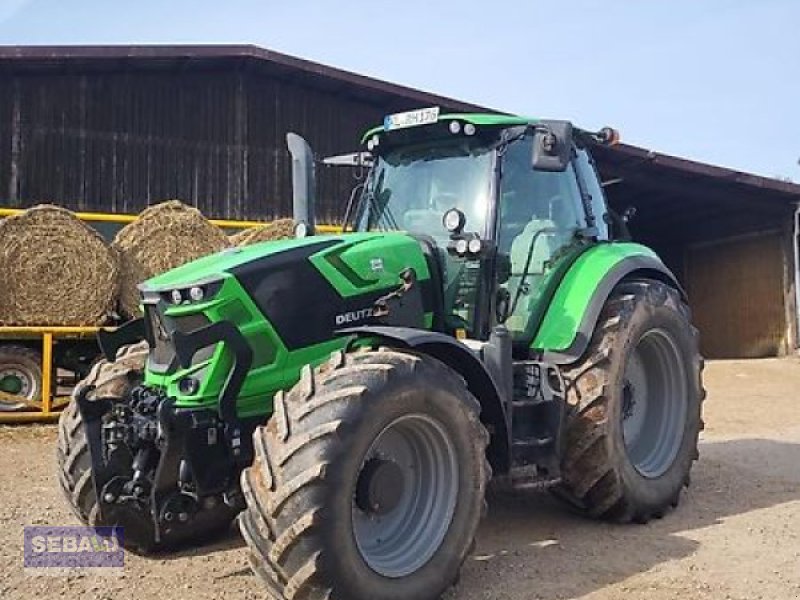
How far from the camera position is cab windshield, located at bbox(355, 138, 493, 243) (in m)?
5.33

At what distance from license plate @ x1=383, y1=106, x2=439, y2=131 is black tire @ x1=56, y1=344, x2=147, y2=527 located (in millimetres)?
Answer: 1976

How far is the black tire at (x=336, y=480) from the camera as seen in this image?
11.5 feet

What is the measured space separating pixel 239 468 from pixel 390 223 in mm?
1902

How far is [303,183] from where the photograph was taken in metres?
5.42

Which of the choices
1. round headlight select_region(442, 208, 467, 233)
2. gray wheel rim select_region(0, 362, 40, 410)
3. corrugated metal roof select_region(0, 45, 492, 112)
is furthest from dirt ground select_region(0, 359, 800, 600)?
corrugated metal roof select_region(0, 45, 492, 112)

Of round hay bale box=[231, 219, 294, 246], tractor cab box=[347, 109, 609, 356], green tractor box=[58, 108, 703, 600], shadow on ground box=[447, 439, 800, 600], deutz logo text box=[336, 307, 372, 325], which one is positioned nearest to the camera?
green tractor box=[58, 108, 703, 600]

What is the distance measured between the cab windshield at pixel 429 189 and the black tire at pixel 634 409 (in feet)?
3.32

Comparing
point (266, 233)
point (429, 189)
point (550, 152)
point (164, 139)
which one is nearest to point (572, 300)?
point (550, 152)

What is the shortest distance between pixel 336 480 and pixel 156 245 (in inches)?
275

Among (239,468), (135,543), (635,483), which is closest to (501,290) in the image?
(635,483)

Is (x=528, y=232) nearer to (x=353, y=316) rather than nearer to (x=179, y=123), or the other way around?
(x=353, y=316)

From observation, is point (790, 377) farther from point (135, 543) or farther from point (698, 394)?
point (135, 543)

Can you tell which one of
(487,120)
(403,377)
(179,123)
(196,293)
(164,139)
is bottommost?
(403,377)

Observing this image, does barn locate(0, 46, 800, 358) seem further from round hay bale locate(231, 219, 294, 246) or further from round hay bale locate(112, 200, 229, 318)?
round hay bale locate(231, 219, 294, 246)
